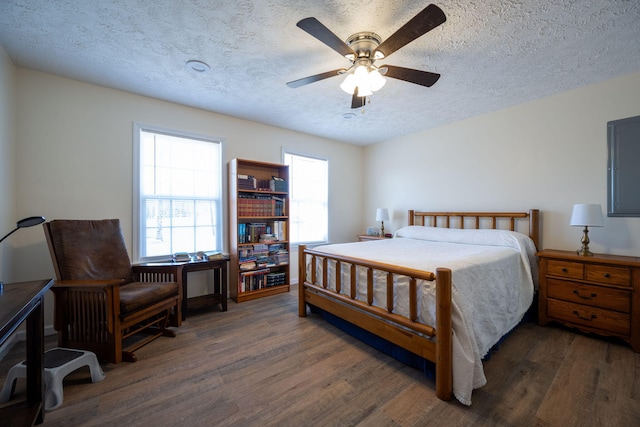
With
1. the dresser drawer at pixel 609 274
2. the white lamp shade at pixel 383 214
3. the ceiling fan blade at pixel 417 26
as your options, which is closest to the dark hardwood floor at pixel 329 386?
the dresser drawer at pixel 609 274

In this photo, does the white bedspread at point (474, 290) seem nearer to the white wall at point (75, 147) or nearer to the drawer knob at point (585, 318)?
the drawer knob at point (585, 318)

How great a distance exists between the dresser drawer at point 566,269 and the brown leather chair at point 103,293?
372cm

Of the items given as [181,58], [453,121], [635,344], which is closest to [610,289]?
[635,344]

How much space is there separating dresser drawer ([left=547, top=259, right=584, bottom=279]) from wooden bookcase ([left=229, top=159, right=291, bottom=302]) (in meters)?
3.04

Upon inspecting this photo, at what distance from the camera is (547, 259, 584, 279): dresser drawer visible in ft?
7.72

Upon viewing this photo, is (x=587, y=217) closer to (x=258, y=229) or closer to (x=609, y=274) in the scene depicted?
(x=609, y=274)

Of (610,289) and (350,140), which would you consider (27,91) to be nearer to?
(350,140)

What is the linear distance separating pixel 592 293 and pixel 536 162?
5.00 ft

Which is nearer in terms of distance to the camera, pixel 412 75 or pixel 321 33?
pixel 321 33

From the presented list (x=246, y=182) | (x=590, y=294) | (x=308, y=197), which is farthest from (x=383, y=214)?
(x=590, y=294)

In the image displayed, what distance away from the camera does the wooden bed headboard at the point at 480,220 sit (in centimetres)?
294

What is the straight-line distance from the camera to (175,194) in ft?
10.3

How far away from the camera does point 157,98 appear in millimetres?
2947

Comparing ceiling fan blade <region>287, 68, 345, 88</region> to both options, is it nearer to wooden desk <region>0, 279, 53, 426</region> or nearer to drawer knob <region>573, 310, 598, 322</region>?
wooden desk <region>0, 279, 53, 426</region>
